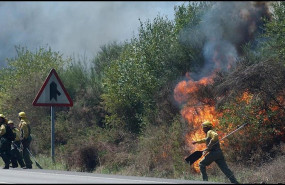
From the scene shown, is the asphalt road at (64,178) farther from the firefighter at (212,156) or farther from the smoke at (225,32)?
the smoke at (225,32)

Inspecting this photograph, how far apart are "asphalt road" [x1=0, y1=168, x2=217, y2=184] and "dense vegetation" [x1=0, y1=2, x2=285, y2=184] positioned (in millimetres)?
1778

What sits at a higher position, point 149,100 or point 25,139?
point 149,100

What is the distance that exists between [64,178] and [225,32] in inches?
335

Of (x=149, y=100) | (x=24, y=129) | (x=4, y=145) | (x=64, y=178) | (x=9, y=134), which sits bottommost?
(x=64, y=178)

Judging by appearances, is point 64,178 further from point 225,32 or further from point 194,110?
point 225,32

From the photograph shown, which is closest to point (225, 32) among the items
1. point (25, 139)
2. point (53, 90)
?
point (53, 90)

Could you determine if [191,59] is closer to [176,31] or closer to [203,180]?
[176,31]

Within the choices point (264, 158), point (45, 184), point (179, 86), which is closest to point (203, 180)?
point (264, 158)

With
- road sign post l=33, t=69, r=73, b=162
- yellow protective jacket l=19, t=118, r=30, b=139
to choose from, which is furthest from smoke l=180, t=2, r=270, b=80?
yellow protective jacket l=19, t=118, r=30, b=139

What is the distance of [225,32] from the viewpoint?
23.2 meters

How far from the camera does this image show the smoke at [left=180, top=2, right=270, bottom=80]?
22.4 m

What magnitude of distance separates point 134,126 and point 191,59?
3657 mm

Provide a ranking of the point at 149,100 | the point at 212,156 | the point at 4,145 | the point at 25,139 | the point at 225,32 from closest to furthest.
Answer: the point at 212,156 → the point at 4,145 → the point at 25,139 → the point at 225,32 → the point at 149,100

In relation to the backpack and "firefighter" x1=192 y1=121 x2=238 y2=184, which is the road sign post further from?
"firefighter" x1=192 y1=121 x2=238 y2=184
